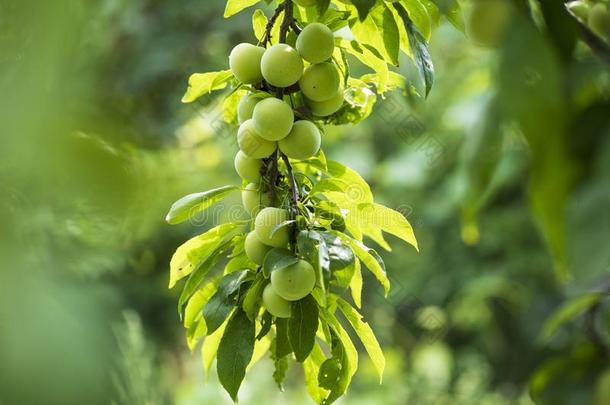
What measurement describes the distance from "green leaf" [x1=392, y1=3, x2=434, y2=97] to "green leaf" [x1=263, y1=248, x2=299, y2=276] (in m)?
0.18

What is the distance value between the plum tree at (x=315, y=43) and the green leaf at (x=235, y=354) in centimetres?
22

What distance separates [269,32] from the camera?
0.64 meters

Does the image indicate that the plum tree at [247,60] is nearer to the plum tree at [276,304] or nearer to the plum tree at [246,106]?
the plum tree at [246,106]

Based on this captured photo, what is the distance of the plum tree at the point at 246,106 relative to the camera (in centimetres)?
62

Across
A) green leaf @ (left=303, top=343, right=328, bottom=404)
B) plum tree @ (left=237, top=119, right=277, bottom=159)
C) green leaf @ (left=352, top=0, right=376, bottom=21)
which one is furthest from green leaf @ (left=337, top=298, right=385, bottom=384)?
green leaf @ (left=352, top=0, right=376, bottom=21)

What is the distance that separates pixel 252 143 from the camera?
0.60m

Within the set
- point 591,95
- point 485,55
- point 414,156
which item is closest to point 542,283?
point 414,156

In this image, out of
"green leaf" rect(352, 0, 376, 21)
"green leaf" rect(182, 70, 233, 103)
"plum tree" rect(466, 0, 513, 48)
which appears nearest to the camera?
"plum tree" rect(466, 0, 513, 48)

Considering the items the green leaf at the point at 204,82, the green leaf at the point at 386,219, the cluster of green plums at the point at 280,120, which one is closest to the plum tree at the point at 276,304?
the cluster of green plums at the point at 280,120

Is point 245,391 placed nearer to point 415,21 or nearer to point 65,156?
point 415,21

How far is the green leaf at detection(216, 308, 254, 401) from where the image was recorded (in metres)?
0.58

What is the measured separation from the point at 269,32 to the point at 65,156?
49 cm

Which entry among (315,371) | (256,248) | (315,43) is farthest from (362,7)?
(315,371)

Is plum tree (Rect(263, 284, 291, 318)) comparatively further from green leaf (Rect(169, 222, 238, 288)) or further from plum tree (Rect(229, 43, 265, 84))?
plum tree (Rect(229, 43, 265, 84))
